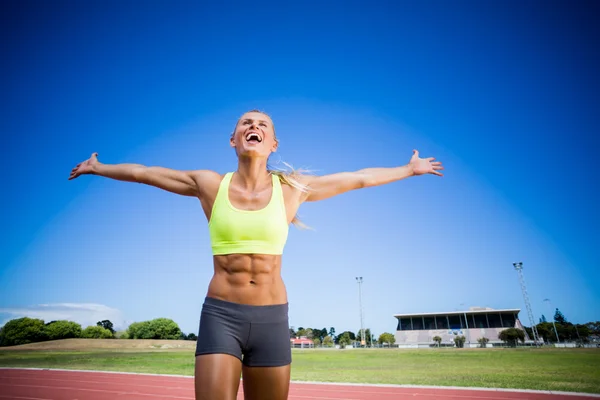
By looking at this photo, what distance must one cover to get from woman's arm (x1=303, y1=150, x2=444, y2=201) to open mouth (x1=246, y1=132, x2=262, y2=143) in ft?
1.67

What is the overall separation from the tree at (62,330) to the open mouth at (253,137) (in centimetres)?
7176

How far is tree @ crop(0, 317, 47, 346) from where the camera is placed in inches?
2197

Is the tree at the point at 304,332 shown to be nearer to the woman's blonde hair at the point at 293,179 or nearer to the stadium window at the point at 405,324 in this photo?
the stadium window at the point at 405,324

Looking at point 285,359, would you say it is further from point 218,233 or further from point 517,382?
point 517,382

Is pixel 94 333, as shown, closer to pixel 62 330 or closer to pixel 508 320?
pixel 62 330

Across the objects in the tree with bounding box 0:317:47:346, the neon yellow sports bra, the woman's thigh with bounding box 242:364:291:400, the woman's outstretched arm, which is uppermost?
the tree with bounding box 0:317:47:346

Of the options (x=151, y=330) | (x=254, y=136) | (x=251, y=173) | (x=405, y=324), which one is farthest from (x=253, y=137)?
(x=405, y=324)

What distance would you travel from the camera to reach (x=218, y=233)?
2635mm

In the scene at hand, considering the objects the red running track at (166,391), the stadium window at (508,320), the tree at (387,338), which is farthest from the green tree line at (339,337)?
the red running track at (166,391)

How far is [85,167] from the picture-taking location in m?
3.27

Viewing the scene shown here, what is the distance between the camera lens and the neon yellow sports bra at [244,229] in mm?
2590

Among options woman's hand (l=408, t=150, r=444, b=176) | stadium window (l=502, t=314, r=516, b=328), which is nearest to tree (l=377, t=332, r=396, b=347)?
stadium window (l=502, t=314, r=516, b=328)

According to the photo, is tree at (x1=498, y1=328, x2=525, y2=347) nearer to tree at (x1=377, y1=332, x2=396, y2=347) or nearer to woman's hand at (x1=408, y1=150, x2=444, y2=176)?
tree at (x1=377, y1=332, x2=396, y2=347)

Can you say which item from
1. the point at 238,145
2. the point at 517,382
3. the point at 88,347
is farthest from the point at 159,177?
the point at 88,347
